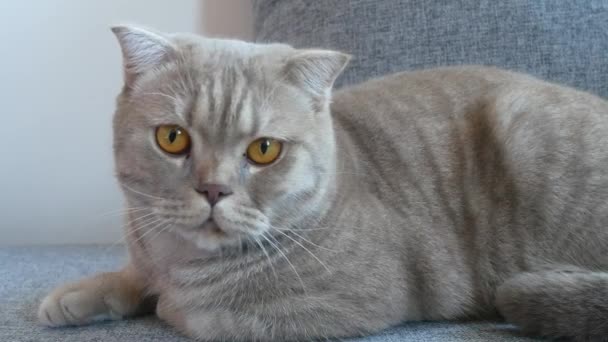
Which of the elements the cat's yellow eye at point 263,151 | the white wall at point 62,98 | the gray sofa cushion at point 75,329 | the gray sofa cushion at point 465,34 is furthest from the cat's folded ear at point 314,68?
the white wall at point 62,98

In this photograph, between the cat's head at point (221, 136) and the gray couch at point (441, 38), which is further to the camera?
the gray couch at point (441, 38)

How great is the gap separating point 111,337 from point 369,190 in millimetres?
592

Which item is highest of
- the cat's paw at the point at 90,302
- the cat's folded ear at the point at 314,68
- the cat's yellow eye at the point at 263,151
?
the cat's folded ear at the point at 314,68

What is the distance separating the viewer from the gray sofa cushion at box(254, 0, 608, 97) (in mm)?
1750

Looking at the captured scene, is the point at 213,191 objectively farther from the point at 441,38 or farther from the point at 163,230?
the point at 441,38

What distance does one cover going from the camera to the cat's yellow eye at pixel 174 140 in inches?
43.2

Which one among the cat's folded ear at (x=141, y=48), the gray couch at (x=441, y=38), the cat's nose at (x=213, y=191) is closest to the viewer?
the cat's nose at (x=213, y=191)

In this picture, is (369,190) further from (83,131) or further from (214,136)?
(83,131)

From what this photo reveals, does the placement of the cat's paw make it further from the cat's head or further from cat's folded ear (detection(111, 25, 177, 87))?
cat's folded ear (detection(111, 25, 177, 87))

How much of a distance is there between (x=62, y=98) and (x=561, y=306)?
6.06 feet

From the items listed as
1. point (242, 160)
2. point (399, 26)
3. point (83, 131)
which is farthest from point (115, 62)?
point (242, 160)

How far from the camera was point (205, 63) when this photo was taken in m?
1.17

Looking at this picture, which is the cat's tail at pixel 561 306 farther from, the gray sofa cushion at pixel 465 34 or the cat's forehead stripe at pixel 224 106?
the gray sofa cushion at pixel 465 34

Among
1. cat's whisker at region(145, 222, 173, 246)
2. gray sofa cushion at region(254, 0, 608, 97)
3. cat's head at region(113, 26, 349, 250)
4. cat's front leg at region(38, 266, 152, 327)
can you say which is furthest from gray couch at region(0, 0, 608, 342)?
cat's head at region(113, 26, 349, 250)
